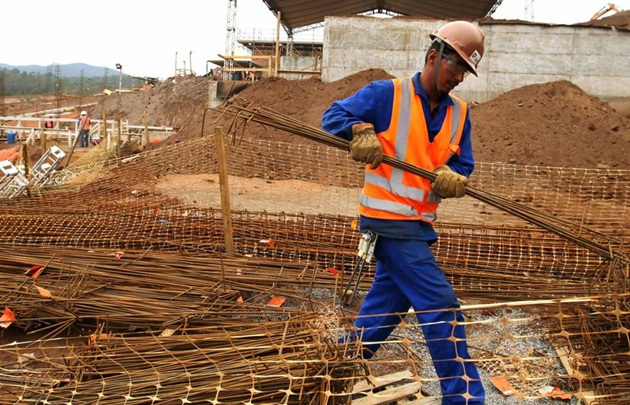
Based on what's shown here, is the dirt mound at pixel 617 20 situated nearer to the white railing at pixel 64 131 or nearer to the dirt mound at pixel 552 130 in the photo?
the dirt mound at pixel 552 130

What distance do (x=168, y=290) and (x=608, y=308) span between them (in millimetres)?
2970

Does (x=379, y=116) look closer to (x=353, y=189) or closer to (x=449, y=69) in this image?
(x=449, y=69)

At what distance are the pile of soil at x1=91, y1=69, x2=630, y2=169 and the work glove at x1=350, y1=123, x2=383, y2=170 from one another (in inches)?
385

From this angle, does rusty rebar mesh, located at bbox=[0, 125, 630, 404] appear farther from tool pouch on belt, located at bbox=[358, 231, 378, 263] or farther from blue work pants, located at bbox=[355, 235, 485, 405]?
tool pouch on belt, located at bbox=[358, 231, 378, 263]

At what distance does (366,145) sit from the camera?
2531 mm

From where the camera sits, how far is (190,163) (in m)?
12.9

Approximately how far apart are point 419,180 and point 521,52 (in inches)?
602

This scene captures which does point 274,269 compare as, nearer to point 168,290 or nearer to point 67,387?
point 168,290

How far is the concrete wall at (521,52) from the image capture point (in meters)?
16.0

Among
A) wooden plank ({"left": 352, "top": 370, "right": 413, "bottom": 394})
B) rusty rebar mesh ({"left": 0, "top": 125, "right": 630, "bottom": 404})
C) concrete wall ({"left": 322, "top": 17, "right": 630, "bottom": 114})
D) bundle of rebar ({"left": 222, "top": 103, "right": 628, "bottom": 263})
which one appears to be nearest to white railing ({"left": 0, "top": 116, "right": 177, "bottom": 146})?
concrete wall ({"left": 322, "top": 17, "right": 630, "bottom": 114})

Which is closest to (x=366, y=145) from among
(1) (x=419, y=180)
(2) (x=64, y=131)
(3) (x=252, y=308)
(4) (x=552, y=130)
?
(1) (x=419, y=180)

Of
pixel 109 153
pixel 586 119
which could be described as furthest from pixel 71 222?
pixel 586 119

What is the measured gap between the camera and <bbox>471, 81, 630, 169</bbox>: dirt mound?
12.7 m

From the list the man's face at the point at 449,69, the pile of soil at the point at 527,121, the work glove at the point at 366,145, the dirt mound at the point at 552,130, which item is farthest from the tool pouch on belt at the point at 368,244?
A: the dirt mound at the point at 552,130
